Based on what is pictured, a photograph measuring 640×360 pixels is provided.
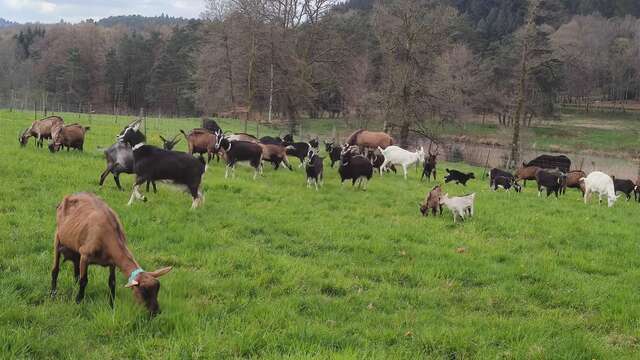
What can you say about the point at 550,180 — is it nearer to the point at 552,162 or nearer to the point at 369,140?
the point at 369,140

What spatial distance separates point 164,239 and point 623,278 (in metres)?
7.56

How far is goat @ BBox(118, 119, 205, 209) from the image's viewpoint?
1119 centimetres

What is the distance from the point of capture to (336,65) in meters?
50.6

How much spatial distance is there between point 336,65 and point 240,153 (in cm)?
3576

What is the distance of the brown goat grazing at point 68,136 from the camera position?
56.1 ft

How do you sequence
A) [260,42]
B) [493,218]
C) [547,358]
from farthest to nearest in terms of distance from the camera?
[260,42], [493,218], [547,358]

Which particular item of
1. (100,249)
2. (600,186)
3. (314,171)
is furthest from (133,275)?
(600,186)

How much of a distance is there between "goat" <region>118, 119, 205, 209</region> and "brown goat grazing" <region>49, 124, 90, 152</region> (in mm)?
7199

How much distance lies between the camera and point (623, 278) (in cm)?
893

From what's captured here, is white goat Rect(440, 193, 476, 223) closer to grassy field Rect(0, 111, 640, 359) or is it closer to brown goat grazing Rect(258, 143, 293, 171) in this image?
grassy field Rect(0, 111, 640, 359)

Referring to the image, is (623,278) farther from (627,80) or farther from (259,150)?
(627,80)

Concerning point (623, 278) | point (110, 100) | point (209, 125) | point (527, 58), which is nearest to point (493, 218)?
point (623, 278)

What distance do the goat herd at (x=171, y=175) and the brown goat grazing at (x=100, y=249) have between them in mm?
10

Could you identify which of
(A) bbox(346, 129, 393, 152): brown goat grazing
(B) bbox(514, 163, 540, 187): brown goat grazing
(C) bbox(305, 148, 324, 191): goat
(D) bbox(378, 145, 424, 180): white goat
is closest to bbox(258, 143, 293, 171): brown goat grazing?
(C) bbox(305, 148, 324, 191): goat
